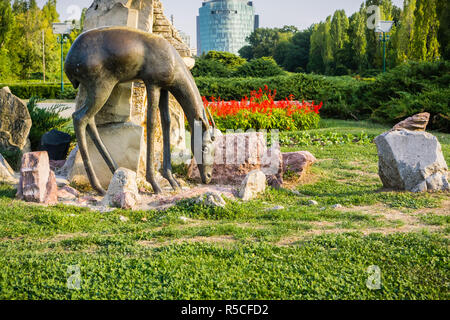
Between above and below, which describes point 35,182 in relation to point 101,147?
below

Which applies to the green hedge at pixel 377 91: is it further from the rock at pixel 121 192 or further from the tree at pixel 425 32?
the rock at pixel 121 192

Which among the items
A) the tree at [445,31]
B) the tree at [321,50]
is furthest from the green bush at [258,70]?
the tree at [321,50]

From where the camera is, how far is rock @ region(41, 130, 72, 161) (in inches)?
291

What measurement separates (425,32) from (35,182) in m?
17.9

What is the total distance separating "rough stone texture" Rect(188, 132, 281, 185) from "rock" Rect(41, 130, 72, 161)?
278 centimetres

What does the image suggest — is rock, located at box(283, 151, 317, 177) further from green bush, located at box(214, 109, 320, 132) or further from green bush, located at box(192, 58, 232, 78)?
green bush, located at box(192, 58, 232, 78)

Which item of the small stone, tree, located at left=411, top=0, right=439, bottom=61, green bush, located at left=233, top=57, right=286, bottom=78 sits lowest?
the small stone

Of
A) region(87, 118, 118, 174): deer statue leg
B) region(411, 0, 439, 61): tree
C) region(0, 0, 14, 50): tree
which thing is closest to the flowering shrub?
region(87, 118, 118, 174): deer statue leg

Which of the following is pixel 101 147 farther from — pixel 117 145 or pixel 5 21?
pixel 5 21

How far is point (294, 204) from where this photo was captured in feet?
17.6

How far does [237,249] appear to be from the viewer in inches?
141

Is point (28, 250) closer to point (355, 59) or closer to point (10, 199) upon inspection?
point (10, 199)

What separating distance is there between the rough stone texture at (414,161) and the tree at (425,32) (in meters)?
14.6

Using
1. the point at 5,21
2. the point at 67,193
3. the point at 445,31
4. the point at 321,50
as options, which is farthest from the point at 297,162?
the point at 321,50
